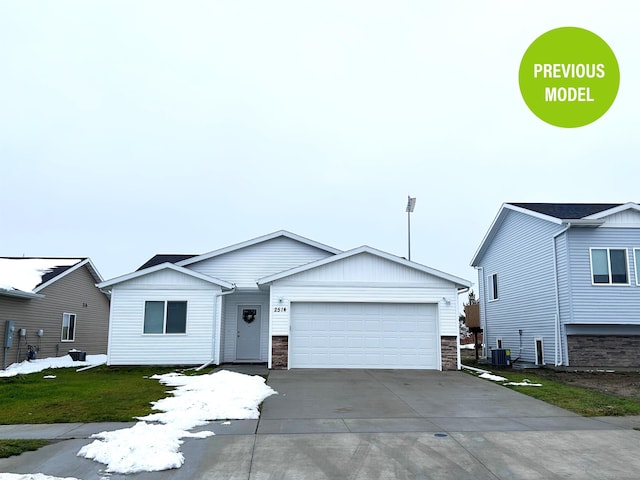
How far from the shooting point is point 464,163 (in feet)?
74.1

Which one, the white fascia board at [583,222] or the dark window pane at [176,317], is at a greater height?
the white fascia board at [583,222]

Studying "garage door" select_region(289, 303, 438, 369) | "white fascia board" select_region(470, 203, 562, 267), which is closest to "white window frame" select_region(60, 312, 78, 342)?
"garage door" select_region(289, 303, 438, 369)

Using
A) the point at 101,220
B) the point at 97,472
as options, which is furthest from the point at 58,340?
the point at 97,472

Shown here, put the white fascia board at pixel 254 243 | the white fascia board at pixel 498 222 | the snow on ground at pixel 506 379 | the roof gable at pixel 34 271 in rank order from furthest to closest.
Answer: the white fascia board at pixel 254 243, the roof gable at pixel 34 271, the white fascia board at pixel 498 222, the snow on ground at pixel 506 379

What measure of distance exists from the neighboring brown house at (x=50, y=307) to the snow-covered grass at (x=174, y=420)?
767cm

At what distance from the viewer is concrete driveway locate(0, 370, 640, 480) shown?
553 cm

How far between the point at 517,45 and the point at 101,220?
26.0m

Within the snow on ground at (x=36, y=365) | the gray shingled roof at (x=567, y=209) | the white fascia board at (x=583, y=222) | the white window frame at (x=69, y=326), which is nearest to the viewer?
the snow on ground at (x=36, y=365)

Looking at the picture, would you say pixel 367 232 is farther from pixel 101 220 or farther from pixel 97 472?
pixel 97 472

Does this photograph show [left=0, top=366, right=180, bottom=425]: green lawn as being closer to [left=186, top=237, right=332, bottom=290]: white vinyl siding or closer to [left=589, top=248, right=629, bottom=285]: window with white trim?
[left=186, top=237, right=332, bottom=290]: white vinyl siding

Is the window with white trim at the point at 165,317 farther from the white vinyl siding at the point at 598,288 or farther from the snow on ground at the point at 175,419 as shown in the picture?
the white vinyl siding at the point at 598,288

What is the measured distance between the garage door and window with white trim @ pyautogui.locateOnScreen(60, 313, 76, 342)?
38.8ft

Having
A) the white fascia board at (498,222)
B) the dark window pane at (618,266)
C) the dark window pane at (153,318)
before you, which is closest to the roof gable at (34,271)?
the dark window pane at (153,318)

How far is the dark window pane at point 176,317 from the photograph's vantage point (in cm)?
1681
